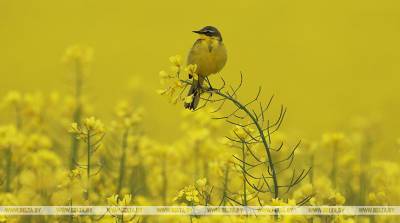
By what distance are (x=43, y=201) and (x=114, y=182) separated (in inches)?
24.0

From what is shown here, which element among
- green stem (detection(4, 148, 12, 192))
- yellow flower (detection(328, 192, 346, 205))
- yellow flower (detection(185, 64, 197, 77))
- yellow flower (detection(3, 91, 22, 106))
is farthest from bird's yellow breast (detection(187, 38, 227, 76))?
yellow flower (detection(3, 91, 22, 106))

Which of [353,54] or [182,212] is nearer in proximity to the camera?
[182,212]

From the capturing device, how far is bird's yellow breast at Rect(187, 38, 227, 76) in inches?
118

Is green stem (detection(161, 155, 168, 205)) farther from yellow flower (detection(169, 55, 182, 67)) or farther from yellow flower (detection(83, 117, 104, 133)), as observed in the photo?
yellow flower (detection(169, 55, 182, 67))

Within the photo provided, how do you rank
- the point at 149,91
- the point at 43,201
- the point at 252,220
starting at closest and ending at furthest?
the point at 252,220 < the point at 43,201 < the point at 149,91

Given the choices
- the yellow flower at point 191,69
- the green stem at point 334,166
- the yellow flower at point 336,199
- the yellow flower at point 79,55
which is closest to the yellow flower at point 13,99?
the yellow flower at point 79,55

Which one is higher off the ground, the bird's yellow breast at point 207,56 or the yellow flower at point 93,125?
the bird's yellow breast at point 207,56

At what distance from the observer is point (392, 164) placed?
3861 mm

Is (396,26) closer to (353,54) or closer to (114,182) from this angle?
(353,54)

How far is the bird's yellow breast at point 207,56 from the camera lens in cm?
300

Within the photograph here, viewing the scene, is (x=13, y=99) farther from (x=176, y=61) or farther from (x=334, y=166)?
(x=176, y=61)

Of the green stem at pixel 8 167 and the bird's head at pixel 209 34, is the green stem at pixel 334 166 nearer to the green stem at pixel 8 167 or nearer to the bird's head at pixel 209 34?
the bird's head at pixel 209 34

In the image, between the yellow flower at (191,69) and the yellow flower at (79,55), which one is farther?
the yellow flower at (79,55)

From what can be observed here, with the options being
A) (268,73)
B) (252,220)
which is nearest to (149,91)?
(268,73)
